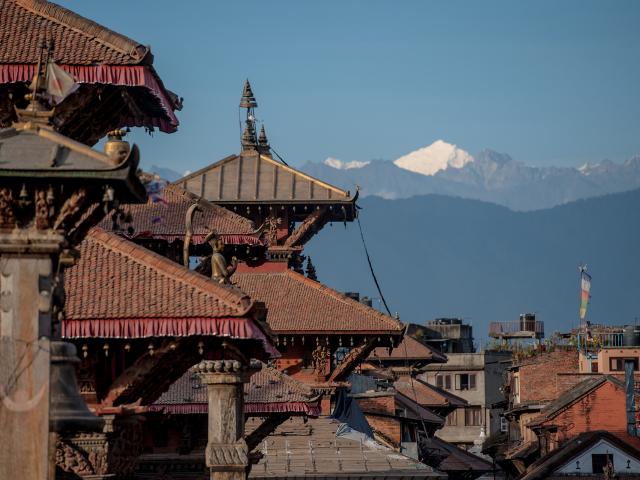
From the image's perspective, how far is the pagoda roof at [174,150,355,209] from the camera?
217 ft

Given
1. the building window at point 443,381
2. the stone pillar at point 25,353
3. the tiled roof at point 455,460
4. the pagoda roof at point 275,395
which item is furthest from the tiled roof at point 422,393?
the stone pillar at point 25,353

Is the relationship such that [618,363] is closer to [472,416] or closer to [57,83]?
[472,416]

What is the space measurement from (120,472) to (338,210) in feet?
120

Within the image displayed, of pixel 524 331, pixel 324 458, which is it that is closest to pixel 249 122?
pixel 324 458

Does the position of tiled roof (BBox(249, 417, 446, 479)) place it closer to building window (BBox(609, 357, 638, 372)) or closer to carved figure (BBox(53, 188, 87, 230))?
carved figure (BBox(53, 188, 87, 230))

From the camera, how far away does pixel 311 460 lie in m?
55.1

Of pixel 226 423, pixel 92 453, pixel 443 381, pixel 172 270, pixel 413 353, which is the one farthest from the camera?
pixel 443 381

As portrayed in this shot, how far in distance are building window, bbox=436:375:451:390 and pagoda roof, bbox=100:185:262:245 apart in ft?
354

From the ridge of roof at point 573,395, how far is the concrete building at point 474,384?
149 ft

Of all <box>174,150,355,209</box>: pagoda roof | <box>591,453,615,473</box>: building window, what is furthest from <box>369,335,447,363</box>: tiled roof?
<box>174,150,355,209</box>: pagoda roof

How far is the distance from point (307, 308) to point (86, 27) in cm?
2915

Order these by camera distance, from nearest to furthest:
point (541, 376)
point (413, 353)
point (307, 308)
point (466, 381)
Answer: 1. point (307, 308)
2. point (541, 376)
3. point (413, 353)
4. point (466, 381)

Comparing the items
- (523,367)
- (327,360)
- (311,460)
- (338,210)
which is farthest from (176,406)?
(523,367)

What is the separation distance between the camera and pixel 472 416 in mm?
148875
